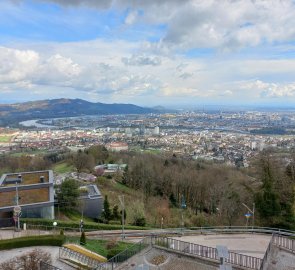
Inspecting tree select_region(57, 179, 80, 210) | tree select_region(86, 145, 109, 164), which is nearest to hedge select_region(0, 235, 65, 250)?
tree select_region(57, 179, 80, 210)

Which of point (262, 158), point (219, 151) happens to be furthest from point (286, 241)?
point (219, 151)

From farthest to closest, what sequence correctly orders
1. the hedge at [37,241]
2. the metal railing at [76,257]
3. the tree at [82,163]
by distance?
the tree at [82,163]
the hedge at [37,241]
the metal railing at [76,257]

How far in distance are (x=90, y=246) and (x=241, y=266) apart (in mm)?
9348

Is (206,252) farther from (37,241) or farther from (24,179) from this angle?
(24,179)

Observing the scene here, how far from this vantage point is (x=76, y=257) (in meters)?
16.1

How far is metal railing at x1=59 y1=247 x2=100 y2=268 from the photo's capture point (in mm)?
15157

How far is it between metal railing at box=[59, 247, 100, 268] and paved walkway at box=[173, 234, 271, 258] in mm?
6404

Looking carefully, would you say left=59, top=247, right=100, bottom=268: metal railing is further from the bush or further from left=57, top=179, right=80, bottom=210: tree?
left=57, top=179, right=80, bottom=210: tree

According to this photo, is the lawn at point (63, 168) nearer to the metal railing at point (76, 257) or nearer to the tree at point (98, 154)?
the tree at point (98, 154)

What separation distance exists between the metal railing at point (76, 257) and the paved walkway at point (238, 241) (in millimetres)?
6404

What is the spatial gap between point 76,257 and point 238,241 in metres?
9.16

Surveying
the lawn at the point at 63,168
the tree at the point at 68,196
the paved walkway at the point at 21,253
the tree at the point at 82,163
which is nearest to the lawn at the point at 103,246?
the paved walkway at the point at 21,253

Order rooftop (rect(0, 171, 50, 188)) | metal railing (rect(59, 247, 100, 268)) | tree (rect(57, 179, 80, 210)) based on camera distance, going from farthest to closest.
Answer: rooftop (rect(0, 171, 50, 188)) < tree (rect(57, 179, 80, 210)) < metal railing (rect(59, 247, 100, 268))

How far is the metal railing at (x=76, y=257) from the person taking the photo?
15.2 meters
